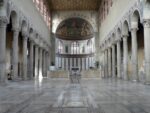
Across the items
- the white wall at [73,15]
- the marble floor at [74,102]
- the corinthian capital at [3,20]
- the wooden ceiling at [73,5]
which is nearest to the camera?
the marble floor at [74,102]

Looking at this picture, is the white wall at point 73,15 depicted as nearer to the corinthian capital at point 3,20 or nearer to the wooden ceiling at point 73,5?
the wooden ceiling at point 73,5

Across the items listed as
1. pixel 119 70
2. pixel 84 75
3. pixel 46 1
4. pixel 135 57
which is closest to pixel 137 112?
pixel 135 57

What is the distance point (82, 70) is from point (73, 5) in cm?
1550

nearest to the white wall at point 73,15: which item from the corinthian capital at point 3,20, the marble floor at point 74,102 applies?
the corinthian capital at point 3,20

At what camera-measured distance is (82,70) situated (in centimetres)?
2925

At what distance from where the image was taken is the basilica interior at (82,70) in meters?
6.07

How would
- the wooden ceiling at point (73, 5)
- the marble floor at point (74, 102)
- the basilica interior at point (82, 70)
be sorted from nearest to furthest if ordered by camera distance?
the marble floor at point (74, 102), the basilica interior at point (82, 70), the wooden ceiling at point (73, 5)

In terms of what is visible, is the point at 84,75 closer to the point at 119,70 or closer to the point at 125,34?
the point at 119,70

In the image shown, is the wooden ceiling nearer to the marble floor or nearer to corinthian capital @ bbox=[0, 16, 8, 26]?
corinthian capital @ bbox=[0, 16, 8, 26]

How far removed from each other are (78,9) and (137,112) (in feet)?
128

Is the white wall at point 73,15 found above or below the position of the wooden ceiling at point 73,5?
below

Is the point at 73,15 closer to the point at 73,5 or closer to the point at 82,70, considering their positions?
the point at 73,5

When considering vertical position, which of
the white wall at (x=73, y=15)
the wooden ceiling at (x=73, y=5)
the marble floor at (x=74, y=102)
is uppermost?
the wooden ceiling at (x=73, y=5)

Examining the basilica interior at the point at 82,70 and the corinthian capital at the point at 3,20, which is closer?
the basilica interior at the point at 82,70
